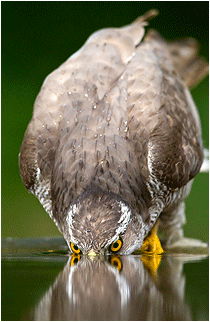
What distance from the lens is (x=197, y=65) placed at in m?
5.50

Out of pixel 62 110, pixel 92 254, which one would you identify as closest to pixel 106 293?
pixel 92 254

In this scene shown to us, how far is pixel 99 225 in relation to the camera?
3004mm

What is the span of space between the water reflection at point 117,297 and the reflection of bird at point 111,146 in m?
1.10

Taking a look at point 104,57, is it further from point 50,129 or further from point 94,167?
point 94,167

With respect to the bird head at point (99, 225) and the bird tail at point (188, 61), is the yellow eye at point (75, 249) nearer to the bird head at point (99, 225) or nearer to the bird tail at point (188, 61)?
the bird head at point (99, 225)

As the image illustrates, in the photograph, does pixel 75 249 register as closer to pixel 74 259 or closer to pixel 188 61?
pixel 74 259

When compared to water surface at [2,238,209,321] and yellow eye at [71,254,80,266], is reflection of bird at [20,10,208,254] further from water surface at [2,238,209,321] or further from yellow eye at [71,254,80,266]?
water surface at [2,238,209,321]

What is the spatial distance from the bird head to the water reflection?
971mm

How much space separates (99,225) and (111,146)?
71cm

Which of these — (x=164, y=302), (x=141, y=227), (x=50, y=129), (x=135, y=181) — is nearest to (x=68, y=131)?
(x=50, y=129)

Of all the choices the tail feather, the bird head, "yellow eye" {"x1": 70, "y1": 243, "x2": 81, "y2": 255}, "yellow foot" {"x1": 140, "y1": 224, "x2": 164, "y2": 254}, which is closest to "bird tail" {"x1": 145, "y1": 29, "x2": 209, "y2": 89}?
the tail feather

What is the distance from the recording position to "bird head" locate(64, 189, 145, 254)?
2.99 meters

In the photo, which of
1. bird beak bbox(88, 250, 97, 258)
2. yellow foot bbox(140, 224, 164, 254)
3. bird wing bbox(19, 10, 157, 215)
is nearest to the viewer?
bird beak bbox(88, 250, 97, 258)

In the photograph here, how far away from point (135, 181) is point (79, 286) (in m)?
1.84
